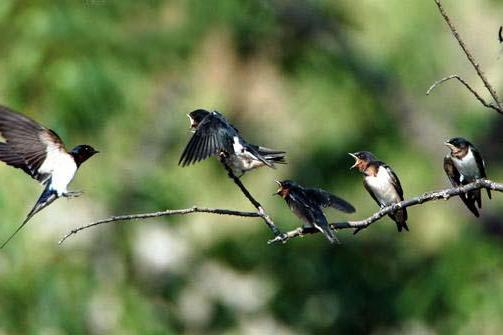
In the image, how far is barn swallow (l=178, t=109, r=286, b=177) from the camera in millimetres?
3914

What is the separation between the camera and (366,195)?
34.6 feet

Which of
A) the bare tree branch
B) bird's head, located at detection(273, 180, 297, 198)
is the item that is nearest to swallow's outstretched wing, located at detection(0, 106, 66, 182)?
bird's head, located at detection(273, 180, 297, 198)

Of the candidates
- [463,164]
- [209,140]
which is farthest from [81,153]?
[463,164]

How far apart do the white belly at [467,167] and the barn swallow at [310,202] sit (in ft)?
2.11

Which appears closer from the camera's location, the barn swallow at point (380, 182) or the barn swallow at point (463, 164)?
the barn swallow at point (463, 164)

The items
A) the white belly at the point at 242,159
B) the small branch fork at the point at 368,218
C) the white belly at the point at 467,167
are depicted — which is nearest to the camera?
the small branch fork at the point at 368,218

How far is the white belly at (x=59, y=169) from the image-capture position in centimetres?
383

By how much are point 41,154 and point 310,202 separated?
875 millimetres

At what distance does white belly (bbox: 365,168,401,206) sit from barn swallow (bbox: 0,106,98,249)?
1.39 m

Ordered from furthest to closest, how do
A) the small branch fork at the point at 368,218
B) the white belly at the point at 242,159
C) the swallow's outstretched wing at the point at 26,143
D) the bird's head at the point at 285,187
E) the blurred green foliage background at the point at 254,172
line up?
the blurred green foliage background at the point at 254,172 < the white belly at the point at 242,159 < the bird's head at the point at 285,187 < the swallow's outstretched wing at the point at 26,143 < the small branch fork at the point at 368,218

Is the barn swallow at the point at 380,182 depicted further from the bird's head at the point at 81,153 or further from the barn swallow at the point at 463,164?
the bird's head at the point at 81,153

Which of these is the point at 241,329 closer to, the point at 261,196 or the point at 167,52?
the point at 261,196

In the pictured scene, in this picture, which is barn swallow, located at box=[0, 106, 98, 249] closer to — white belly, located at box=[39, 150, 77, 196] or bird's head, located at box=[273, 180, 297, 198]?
white belly, located at box=[39, 150, 77, 196]

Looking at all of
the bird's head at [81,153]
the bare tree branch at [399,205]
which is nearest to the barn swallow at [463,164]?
the bare tree branch at [399,205]
